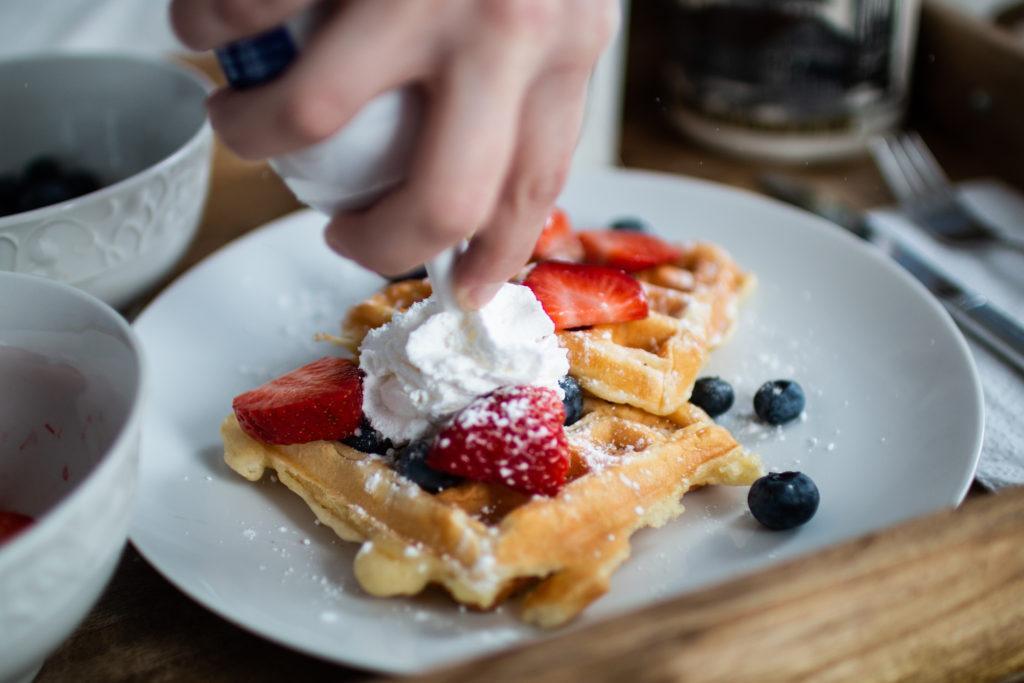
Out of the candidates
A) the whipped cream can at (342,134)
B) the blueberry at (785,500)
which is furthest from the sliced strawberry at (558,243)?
the whipped cream can at (342,134)

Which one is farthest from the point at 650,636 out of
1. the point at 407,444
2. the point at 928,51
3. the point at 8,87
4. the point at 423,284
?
the point at 928,51

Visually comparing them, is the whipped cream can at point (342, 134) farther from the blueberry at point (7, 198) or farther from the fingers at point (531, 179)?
the blueberry at point (7, 198)

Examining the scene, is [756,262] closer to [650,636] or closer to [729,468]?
[729,468]

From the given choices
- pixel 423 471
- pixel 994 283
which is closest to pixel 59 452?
pixel 423 471

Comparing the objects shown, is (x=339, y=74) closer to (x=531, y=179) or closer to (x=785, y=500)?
(x=531, y=179)

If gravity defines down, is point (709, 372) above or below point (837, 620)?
below

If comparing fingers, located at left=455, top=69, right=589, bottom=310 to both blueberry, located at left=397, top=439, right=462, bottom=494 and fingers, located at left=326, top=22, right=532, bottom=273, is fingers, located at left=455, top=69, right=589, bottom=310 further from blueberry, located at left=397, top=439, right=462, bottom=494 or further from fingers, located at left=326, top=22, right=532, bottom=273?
blueberry, located at left=397, top=439, right=462, bottom=494
